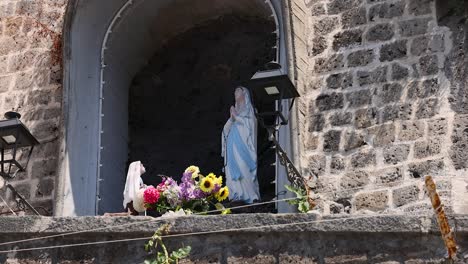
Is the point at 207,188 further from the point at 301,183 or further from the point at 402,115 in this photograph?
the point at 402,115

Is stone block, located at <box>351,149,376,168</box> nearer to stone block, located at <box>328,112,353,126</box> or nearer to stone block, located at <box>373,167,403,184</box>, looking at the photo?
stone block, located at <box>373,167,403,184</box>

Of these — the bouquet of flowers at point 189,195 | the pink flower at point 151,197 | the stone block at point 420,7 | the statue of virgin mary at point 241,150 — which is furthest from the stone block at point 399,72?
the pink flower at point 151,197

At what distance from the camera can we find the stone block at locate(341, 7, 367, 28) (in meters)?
12.8

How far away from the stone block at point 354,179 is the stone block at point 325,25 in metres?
1.45

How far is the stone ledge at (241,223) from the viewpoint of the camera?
10.4 meters

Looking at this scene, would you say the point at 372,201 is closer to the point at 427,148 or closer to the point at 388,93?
the point at 427,148

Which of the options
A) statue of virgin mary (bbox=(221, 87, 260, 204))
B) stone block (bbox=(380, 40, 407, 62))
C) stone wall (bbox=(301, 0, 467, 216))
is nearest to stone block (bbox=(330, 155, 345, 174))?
stone wall (bbox=(301, 0, 467, 216))

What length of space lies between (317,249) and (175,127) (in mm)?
3901

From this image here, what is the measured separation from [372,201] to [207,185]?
1.36 m

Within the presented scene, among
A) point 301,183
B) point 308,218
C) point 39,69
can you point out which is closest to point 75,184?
point 39,69

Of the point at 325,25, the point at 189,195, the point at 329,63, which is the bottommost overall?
the point at 189,195

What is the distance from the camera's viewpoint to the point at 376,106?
40.3 feet

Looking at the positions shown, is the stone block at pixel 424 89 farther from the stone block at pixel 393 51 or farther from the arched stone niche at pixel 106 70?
the arched stone niche at pixel 106 70

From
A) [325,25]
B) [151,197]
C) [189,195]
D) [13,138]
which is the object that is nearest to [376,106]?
[325,25]
